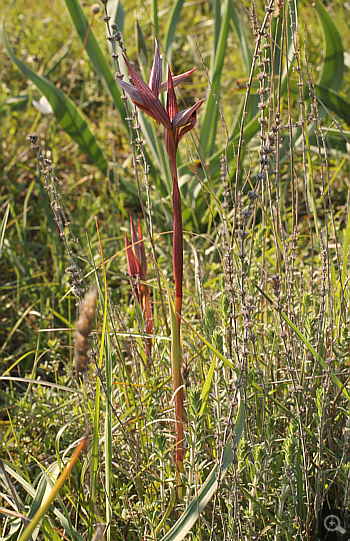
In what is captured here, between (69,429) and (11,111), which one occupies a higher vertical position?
(11,111)

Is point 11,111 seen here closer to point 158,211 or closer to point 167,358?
point 158,211

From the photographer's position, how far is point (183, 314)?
152 cm

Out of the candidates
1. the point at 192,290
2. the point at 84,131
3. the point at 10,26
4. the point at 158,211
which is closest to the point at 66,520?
the point at 192,290

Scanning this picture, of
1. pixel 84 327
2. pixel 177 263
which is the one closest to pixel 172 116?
pixel 177 263

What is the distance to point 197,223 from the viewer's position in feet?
6.98

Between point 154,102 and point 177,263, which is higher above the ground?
point 154,102

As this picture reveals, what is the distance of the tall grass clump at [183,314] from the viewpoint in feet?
2.76

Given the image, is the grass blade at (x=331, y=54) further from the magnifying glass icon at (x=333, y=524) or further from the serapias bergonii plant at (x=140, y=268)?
the magnifying glass icon at (x=333, y=524)

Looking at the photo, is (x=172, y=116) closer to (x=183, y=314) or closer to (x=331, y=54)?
(x=183, y=314)

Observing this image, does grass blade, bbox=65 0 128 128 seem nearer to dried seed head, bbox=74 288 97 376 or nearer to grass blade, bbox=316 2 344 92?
grass blade, bbox=316 2 344 92

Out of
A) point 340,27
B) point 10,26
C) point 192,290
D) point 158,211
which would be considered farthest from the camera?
point 10,26

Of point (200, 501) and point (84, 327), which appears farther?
point (200, 501)

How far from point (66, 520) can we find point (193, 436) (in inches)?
11.0

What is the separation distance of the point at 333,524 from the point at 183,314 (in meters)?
0.71
